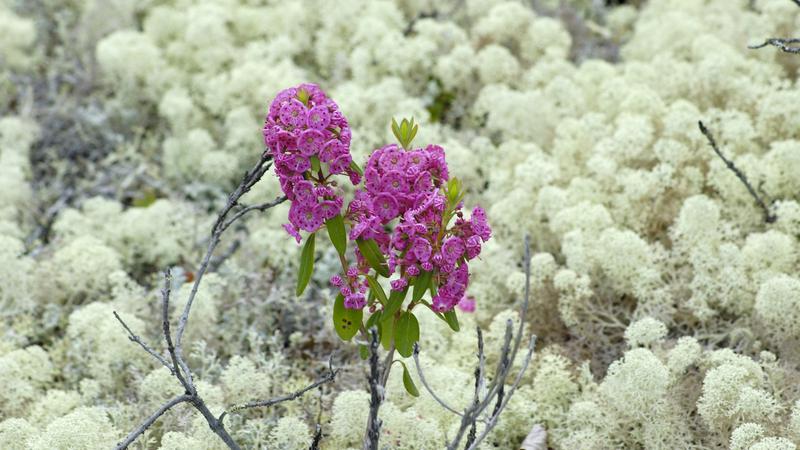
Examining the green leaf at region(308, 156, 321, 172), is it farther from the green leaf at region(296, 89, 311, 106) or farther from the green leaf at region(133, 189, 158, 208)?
the green leaf at region(133, 189, 158, 208)

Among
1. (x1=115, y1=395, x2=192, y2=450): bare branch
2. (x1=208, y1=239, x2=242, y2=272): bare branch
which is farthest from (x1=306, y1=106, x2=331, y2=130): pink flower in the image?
(x1=208, y1=239, x2=242, y2=272): bare branch

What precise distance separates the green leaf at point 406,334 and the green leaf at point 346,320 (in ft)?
0.31

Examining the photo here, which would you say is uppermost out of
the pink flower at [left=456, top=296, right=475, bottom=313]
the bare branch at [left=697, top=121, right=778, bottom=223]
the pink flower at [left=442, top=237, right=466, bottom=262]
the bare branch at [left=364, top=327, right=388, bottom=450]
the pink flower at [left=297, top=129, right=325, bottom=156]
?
the bare branch at [left=697, top=121, right=778, bottom=223]

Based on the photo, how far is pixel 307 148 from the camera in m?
1.78

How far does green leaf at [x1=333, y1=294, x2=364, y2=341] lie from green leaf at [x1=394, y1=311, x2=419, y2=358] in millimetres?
94

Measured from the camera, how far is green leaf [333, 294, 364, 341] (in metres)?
1.95

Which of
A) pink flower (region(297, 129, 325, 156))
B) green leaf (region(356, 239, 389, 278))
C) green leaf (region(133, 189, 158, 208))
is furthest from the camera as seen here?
green leaf (region(133, 189, 158, 208))

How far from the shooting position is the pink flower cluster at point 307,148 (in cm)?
179

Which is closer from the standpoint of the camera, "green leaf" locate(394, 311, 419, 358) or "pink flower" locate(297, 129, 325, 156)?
"pink flower" locate(297, 129, 325, 156)

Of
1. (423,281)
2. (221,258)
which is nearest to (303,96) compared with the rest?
(423,281)

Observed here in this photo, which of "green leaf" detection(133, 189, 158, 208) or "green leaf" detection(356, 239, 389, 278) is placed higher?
"green leaf" detection(133, 189, 158, 208)

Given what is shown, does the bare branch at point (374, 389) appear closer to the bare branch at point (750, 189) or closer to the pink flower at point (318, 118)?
the pink flower at point (318, 118)

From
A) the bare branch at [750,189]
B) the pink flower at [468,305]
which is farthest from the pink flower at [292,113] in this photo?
the bare branch at [750,189]

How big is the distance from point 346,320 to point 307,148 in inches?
16.4
